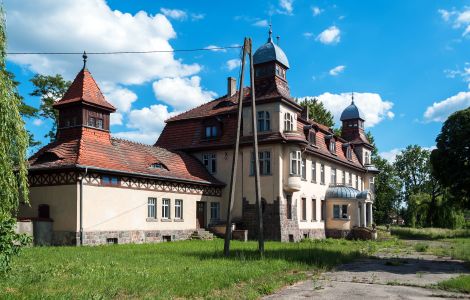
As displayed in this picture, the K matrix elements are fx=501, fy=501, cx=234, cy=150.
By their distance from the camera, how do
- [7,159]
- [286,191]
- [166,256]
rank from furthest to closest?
[286,191] < [166,256] < [7,159]

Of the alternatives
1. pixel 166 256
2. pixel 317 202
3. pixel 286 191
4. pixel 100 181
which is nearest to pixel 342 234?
pixel 317 202

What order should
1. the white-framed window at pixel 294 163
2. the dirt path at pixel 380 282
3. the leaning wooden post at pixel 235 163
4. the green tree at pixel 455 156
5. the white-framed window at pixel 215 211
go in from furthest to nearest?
the white-framed window at pixel 215 211 → the white-framed window at pixel 294 163 → the green tree at pixel 455 156 → the leaning wooden post at pixel 235 163 → the dirt path at pixel 380 282

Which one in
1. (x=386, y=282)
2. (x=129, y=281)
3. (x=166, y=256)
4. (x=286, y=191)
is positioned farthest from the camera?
(x=286, y=191)

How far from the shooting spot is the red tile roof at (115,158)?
2469cm

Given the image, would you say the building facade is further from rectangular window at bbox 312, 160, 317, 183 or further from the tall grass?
the tall grass

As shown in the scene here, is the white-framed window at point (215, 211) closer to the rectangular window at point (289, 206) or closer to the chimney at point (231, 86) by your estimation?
the rectangular window at point (289, 206)

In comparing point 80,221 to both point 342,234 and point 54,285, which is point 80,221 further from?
point 342,234

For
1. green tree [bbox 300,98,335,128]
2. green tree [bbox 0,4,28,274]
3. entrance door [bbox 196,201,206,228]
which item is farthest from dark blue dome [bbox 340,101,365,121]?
green tree [bbox 0,4,28,274]

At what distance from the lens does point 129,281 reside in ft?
38.7

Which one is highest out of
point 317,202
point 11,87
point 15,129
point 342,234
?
point 11,87

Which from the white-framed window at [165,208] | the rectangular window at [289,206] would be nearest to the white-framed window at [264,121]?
the rectangular window at [289,206]

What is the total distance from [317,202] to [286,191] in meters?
6.23

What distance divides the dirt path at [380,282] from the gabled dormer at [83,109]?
53.8ft

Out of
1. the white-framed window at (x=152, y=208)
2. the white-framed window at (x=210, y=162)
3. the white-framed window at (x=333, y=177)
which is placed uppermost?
the white-framed window at (x=210, y=162)
